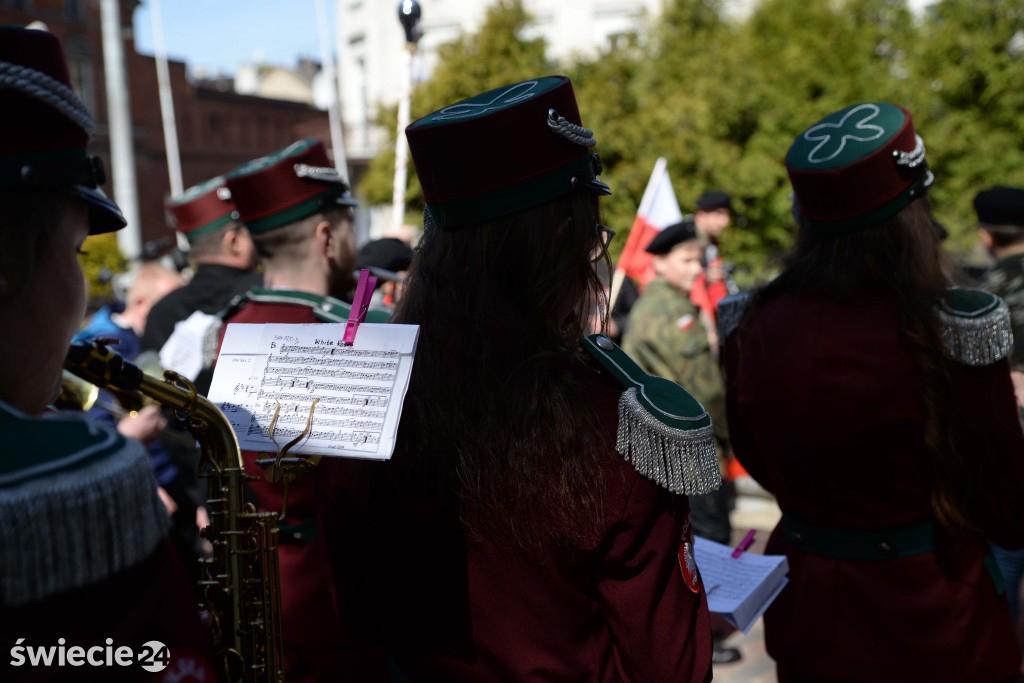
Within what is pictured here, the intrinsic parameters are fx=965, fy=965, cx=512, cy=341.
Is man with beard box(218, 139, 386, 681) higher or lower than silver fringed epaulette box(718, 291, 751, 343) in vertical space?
higher

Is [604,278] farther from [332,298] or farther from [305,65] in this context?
[305,65]

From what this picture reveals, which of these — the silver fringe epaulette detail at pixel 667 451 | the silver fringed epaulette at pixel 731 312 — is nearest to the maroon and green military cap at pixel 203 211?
the silver fringed epaulette at pixel 731 312

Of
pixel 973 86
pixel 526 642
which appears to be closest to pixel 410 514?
pixel 526 642

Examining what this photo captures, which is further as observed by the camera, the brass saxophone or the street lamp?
the street lamp

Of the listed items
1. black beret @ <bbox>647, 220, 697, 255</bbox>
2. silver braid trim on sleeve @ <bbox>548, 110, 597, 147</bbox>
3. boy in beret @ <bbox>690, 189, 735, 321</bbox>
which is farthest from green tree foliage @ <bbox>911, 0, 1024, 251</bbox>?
silver braid trim on sleeve @ <bbox>548, 110, 597, 147</bbox>

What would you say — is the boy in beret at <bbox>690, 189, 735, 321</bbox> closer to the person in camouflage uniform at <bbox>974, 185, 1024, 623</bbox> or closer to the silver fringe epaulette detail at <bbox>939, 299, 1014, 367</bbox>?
the person in camouflage uniform at <bbox>974, 185, 1024, 623</bbox>

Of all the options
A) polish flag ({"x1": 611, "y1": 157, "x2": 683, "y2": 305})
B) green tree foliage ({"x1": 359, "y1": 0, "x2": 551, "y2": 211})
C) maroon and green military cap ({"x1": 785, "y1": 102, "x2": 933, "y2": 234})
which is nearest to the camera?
maroon and green military cap ({"x1": 785, "y1": 102, "x2": 933, "y2": 234})

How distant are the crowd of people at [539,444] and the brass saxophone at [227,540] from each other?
6 centimetres

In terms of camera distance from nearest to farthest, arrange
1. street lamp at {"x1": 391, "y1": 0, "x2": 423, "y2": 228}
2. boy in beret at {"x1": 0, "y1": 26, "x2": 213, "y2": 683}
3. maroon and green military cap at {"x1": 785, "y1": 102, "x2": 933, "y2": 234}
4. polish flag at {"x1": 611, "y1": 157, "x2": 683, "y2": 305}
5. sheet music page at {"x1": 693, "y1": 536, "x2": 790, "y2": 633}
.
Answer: boy in beret at {"x1": 0, "y1": 26, "x2": 213, "y2": 683}
sheet music page at {"x1": 693, "y1": 536, "x2": 790, "y2": 633}
maroon and green military cap at {"x1": 785, "y1": 102, "x2": 933, "y2": 234}
street lamp at {"x1": 391, "y1": 0, "x2": 423, "y2": 228}
polish flag at {"x1": 611, "y1": 157, "x2": 683, "y2": 305}

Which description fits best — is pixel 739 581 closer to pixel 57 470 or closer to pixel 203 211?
pixel 57 470

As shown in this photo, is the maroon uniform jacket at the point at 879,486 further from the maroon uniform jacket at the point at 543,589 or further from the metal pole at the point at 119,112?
the metal pole at the point at 119,112

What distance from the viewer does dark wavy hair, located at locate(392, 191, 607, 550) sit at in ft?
5.18

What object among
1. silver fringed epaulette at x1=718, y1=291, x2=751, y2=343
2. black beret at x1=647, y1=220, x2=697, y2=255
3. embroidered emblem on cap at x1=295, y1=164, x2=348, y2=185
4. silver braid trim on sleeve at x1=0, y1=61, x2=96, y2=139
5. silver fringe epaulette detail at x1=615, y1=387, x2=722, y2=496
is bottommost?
silver fringe epaulette detail at x1=615, y1=387, x2=722, y2=496

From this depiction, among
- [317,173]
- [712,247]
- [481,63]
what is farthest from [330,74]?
[317,173]
